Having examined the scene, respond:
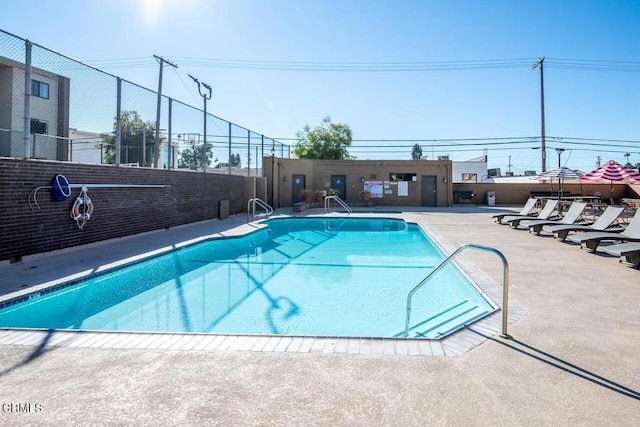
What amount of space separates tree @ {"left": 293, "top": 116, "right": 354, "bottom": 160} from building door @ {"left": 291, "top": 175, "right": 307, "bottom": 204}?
13423mm

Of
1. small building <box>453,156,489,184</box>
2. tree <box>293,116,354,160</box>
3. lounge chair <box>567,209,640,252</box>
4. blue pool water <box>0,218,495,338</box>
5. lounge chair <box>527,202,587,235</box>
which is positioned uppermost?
tree <box>293,116,354,160</box>

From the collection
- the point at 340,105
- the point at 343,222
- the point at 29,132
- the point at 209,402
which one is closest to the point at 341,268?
the point at 209,402

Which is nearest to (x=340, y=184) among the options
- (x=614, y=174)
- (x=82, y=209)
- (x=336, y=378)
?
(x=614, y=174)

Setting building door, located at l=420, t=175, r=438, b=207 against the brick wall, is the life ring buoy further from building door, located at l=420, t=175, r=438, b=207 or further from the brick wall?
building door, located at l=420, t=175, r=438, b=207

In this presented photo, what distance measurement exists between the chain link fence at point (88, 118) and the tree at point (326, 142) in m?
21.5

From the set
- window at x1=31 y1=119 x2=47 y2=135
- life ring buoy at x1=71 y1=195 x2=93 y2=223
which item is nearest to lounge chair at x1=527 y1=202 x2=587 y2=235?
life ring buoy at x1=71 y1=195 x2=93 y2=223

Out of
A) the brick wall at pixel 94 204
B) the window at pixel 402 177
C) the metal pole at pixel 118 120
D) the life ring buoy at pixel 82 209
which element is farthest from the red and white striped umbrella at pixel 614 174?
the life ring buoy at pixel 82 209

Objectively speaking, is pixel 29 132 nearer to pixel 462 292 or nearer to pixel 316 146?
pixel 462 292

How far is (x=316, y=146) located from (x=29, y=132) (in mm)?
28770

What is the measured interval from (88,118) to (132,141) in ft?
5.12

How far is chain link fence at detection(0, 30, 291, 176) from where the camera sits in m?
6.14

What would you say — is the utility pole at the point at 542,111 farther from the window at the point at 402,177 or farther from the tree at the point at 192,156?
the tree at the point at 192,156

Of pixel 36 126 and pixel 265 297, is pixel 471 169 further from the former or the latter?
pixel 36 126

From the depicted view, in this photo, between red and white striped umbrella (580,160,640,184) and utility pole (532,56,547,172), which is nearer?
red and white striped umbrella (580,160,640,184)
